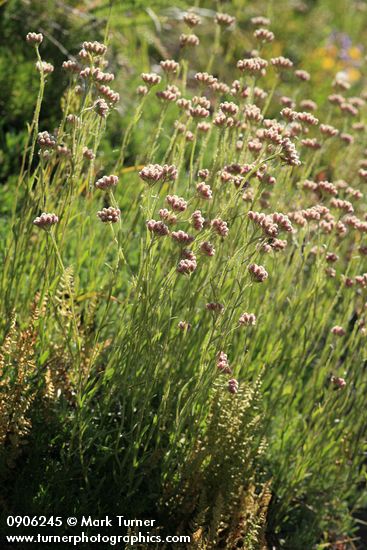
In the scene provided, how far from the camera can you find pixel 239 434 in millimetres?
2650

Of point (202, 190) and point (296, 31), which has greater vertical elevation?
point (296, 31)

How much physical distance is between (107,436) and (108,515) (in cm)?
25

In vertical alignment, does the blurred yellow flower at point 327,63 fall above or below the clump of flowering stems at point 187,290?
above

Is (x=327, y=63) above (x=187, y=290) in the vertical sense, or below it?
above

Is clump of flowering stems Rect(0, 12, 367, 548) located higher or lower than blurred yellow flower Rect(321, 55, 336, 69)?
lower

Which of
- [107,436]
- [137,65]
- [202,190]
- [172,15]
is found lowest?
[107,436]

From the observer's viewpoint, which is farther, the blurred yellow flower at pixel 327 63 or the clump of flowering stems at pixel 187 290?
the blurred yellow flower at pixel 327 63

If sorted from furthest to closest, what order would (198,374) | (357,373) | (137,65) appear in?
(137,65)
(357,373)
(198,374)

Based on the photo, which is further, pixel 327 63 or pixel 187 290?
pixel 327 63

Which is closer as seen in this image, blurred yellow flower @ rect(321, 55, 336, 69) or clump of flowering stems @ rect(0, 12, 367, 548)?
clump of flowering stems @ rect(0, 12, 367, 548)

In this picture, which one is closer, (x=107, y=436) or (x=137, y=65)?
(x=107, y=436)

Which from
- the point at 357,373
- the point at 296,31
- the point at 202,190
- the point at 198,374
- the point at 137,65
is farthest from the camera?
the point at 296,31

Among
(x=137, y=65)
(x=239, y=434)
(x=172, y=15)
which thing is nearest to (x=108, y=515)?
(x=239, y=434)

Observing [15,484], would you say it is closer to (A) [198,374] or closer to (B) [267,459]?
(A) [198,374]
